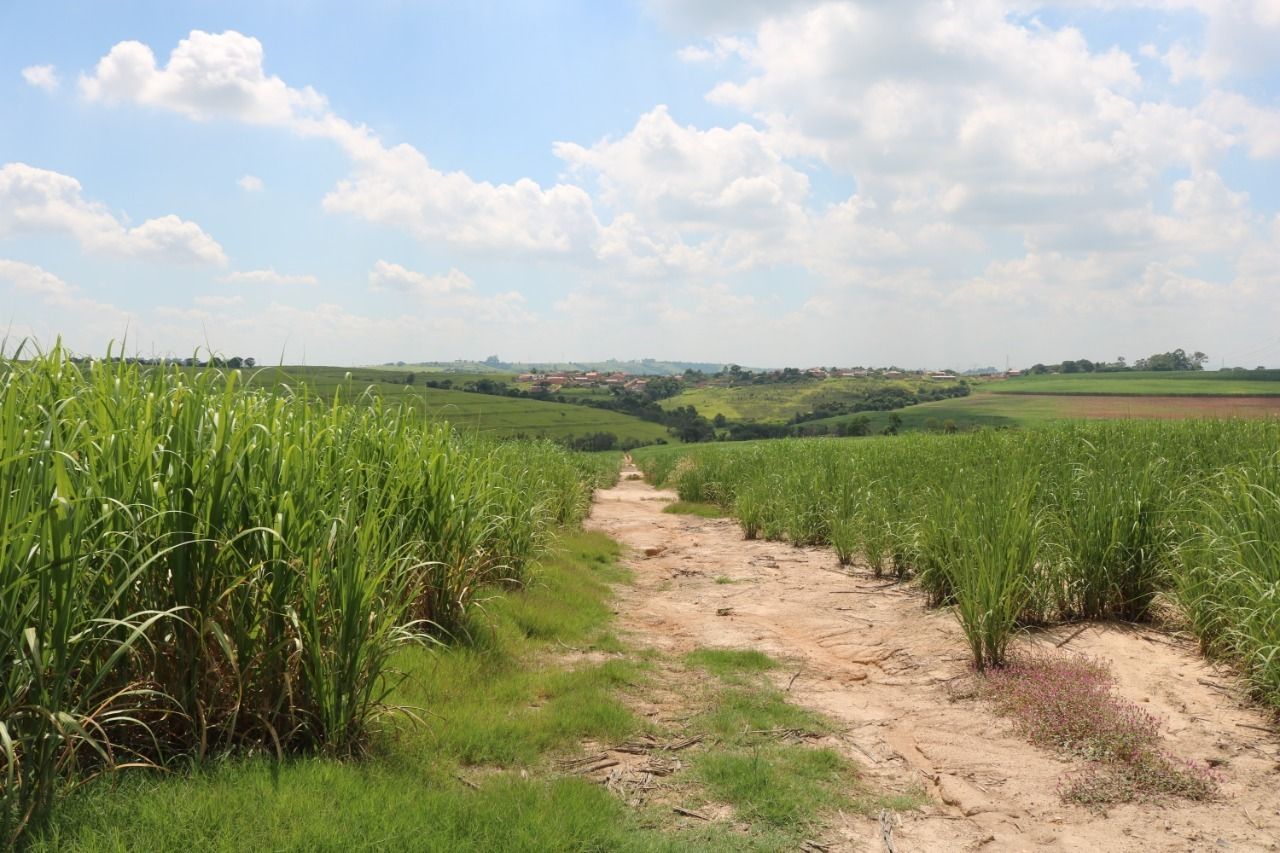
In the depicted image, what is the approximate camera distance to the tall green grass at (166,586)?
257 centimetres

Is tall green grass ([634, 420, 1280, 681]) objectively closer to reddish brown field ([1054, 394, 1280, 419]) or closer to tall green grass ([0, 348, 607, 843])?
tall green grass ([0, 348, 607, 843])

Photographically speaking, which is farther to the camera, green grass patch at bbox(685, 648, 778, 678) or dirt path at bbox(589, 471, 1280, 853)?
green grass patch at bbox(685, 648, 778, 678)

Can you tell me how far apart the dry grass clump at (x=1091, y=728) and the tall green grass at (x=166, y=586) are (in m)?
3.68

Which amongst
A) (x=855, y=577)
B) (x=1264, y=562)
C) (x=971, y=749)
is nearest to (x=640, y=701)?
(x=971, y=749)

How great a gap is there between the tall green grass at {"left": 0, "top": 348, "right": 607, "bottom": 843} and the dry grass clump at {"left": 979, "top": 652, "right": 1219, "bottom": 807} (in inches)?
145

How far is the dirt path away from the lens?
11.5 ft

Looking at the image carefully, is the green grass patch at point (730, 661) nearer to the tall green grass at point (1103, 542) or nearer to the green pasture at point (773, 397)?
the tall green grass at point (1103, 542)

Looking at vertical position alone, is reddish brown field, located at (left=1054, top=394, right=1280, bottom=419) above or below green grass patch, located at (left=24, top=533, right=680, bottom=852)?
above

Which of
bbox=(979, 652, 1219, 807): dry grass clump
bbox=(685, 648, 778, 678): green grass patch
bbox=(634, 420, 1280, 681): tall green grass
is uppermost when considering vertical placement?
bbox=(634, 420, 1280, 681): tall green grass

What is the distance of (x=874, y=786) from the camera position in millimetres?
4000

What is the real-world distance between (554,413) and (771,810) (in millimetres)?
50506

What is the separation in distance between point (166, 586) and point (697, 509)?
14.5m

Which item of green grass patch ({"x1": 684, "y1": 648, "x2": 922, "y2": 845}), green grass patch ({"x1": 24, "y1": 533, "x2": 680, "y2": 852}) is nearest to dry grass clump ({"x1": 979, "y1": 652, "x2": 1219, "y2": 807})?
green grass patch ({"x1": 684, "y1": 648, "x2": 922, "y2": 845})

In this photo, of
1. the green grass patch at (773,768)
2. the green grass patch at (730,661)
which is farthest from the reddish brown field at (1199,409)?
the green grass patch at (773,768)
